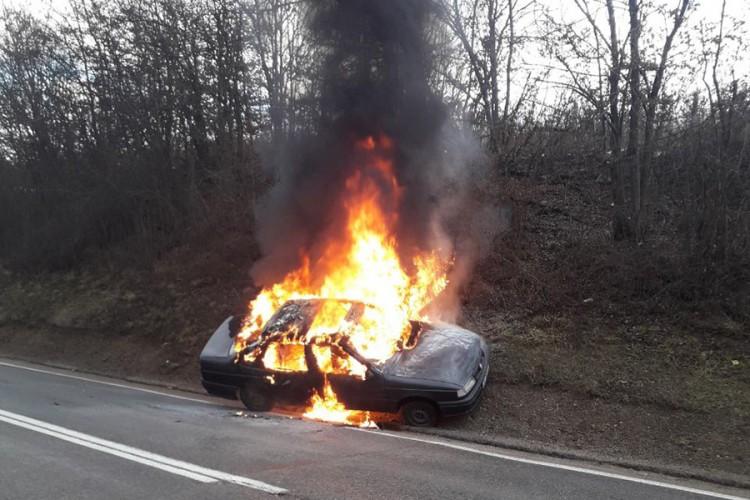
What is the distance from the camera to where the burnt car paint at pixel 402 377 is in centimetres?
749

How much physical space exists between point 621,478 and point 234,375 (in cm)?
535

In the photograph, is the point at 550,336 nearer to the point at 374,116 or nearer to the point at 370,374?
the point at 370,374

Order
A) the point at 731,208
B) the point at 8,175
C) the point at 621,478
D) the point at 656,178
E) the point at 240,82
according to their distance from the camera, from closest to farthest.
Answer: the point at 621,478, the point at 731,208, the point at 656,178, the point at 240,82, the point at 8,175

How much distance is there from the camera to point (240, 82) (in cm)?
1925

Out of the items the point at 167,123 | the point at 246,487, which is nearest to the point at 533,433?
the point at 246,487

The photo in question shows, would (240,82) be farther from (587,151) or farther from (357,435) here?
(357,435)

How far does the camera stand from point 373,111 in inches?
434

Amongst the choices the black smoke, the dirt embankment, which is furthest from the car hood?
the black smoke

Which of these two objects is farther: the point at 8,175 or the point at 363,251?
the point at 8,175

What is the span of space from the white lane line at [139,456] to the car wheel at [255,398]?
88.7 inches

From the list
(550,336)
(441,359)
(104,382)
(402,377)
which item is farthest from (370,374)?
(104,382)

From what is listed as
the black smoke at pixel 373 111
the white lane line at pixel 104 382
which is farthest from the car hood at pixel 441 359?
the white lane line at pixel 104 382

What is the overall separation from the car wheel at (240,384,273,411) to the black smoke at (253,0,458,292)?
3248 mm

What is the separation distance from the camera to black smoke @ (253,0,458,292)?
36.2 feet
